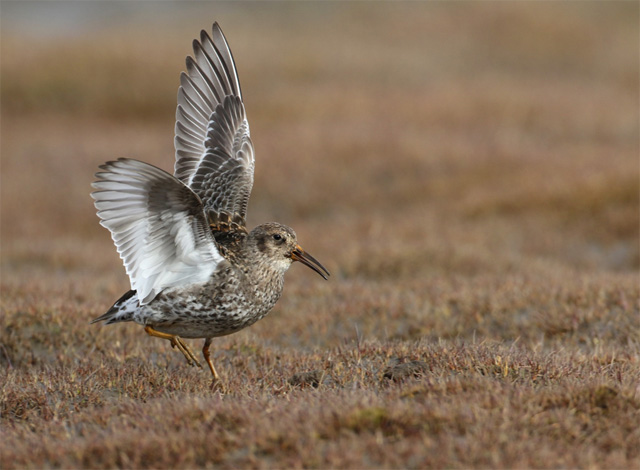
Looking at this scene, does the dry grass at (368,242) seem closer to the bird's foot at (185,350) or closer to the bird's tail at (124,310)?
the bird's foot at (185,350)

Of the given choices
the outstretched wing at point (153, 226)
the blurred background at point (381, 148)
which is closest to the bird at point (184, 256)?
the outstretched wing at point (153, 226)

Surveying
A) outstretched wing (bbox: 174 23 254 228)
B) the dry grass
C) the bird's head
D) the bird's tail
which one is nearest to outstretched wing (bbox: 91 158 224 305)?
the bird's tail

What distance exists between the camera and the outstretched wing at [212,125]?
8.21 meters

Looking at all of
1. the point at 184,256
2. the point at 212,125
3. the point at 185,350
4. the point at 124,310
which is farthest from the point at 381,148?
the point at 184,256

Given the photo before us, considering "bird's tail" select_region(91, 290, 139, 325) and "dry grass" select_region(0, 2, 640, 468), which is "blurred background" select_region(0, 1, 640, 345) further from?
"bird's tail" select_region(91, 290, 139, 325)

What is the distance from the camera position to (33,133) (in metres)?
21.6

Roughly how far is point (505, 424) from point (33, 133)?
1938 centimetres

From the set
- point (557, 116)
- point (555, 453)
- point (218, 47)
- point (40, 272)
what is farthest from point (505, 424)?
point (557, 116)

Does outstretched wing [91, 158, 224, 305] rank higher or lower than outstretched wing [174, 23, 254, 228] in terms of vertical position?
lower

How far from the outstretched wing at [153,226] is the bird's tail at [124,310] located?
0.61ft

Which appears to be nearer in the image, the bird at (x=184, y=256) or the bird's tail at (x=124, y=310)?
the bird at (x=184, y=256)

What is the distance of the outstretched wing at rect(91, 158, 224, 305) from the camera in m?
6.18

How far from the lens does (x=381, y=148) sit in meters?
18.6

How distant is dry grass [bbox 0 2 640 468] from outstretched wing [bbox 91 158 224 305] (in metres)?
0.81
